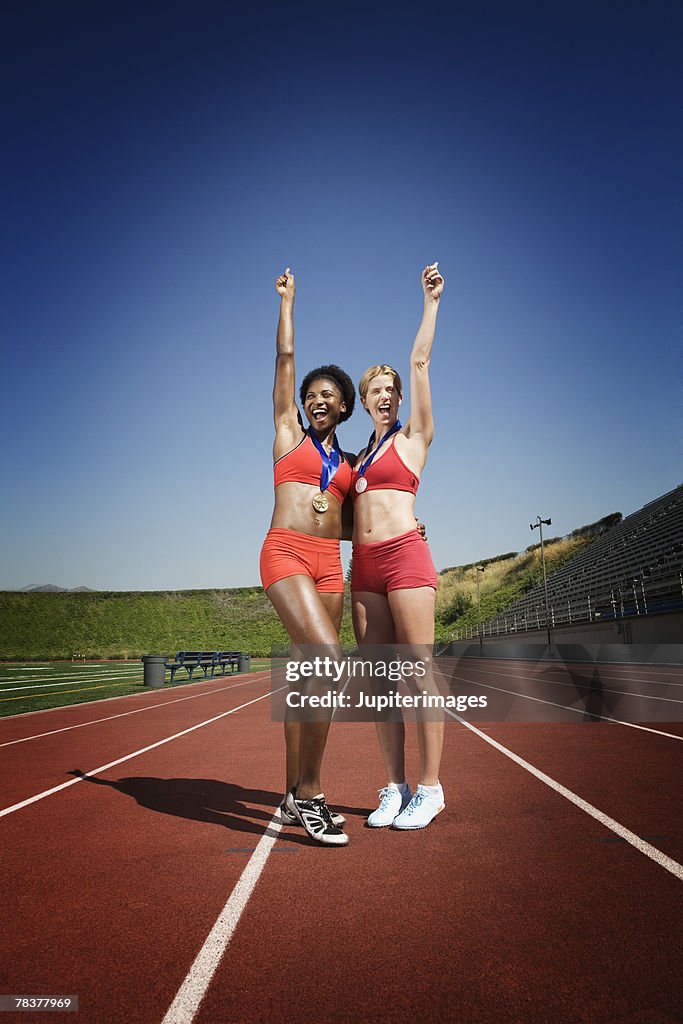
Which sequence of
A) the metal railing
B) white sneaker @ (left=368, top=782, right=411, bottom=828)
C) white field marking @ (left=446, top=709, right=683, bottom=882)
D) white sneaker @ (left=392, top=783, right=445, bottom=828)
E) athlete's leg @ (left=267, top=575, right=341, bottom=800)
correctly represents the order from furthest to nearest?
the metal railing → white sneaker @ (left=368, top=782, right=411, bottom=828) → white sneaker @ (left=392, top=783, right=445, bottom=828) → athlete's leg @ (left=267, top=575, right=341, bottom=800) → white field marking @ (left=446, top=709, right=683, bottom=882)

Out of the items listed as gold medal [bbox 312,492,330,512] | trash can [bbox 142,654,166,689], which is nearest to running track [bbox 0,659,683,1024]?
gold medal [bbox 312,492,330,512]

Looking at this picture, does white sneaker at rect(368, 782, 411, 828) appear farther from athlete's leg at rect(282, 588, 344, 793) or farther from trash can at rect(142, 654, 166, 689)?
trash can at rect(142, 654, 166, 689)

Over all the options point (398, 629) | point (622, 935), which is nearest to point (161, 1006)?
point (622, 935)

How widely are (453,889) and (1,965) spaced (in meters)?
1.73

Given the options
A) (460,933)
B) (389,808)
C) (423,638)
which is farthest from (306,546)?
(460,933)

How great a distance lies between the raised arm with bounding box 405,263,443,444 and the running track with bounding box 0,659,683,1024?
87.4 inches

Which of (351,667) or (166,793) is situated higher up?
(351,667)

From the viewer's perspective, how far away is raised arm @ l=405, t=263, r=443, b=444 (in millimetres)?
3490

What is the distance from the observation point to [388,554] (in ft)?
11.0

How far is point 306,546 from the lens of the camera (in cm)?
323

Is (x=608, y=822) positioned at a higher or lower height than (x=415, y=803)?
lower

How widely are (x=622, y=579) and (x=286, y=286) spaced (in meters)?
32.6

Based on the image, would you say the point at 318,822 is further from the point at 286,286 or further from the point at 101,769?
the point at 101,769

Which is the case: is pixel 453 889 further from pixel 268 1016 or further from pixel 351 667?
pixel 351 667
